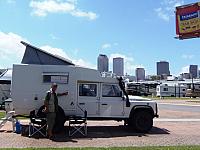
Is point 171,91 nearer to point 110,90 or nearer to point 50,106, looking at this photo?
point 110,90

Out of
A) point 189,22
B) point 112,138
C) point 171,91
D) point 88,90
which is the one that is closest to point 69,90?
point 88,90

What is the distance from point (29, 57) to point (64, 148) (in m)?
5.44

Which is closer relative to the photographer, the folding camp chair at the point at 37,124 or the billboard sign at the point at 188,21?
the folding camp chair at the point at 37,124

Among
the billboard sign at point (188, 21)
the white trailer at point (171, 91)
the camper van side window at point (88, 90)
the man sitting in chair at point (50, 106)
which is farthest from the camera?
the white trailer at point (171, 91)

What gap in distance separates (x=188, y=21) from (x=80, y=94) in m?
24.8

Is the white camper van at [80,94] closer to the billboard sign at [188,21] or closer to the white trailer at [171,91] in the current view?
the billboard sign at [188,21]

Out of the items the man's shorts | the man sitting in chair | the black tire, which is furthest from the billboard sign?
the man's shorts

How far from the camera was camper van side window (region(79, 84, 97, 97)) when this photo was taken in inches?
637

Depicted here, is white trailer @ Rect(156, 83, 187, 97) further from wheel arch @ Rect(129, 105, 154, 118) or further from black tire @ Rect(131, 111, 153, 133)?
black tire @ Rect(131, 111, 153, 133)

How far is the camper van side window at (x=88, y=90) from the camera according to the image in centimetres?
1617

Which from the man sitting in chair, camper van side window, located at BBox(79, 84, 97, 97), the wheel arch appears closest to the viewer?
the man sitting in chair

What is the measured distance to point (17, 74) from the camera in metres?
15.5

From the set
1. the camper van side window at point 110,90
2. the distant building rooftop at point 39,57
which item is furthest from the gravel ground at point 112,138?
the distant building rooftop at point 39,57

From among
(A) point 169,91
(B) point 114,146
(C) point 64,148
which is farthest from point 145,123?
(A) point 169,91
